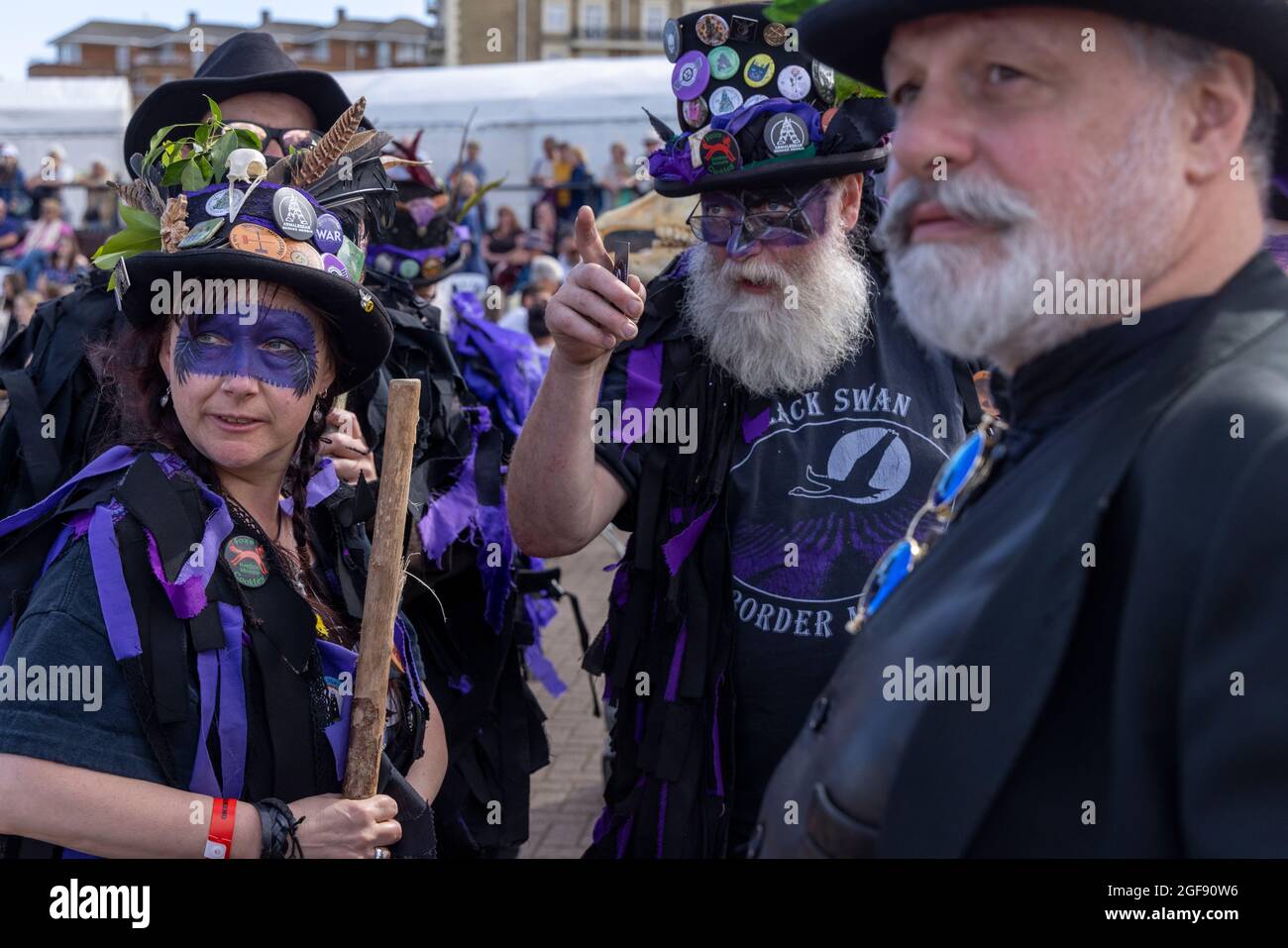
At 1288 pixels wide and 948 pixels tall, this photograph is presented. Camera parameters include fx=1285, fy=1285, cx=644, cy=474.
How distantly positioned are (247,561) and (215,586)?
0.35 feet

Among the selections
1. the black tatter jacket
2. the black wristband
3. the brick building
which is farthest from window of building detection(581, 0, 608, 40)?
the black tatter jacket

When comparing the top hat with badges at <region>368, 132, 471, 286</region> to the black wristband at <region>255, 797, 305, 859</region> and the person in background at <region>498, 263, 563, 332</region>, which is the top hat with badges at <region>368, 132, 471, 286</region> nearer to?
the black wristband at <region>255, 797, 305, 859</region>

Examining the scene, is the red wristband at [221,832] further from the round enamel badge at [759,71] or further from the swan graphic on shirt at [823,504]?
the round enamel badge at [759,71]

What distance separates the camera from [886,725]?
4.23 feet

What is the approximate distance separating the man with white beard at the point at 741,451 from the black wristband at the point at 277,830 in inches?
31.6

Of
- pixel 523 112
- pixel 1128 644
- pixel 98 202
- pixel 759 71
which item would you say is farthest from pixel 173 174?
pixel 98 202

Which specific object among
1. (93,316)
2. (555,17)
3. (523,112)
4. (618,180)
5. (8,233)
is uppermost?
(555,17)

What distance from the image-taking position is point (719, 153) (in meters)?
2.92

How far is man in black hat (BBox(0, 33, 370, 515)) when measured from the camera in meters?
3.23

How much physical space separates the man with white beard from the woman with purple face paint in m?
0.45

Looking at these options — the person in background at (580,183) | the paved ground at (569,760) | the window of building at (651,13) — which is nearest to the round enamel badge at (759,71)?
the paved ground at (569,760)

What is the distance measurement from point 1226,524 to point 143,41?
85.3 m

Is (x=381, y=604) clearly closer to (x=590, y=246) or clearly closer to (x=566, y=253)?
(x=590, y=246)
